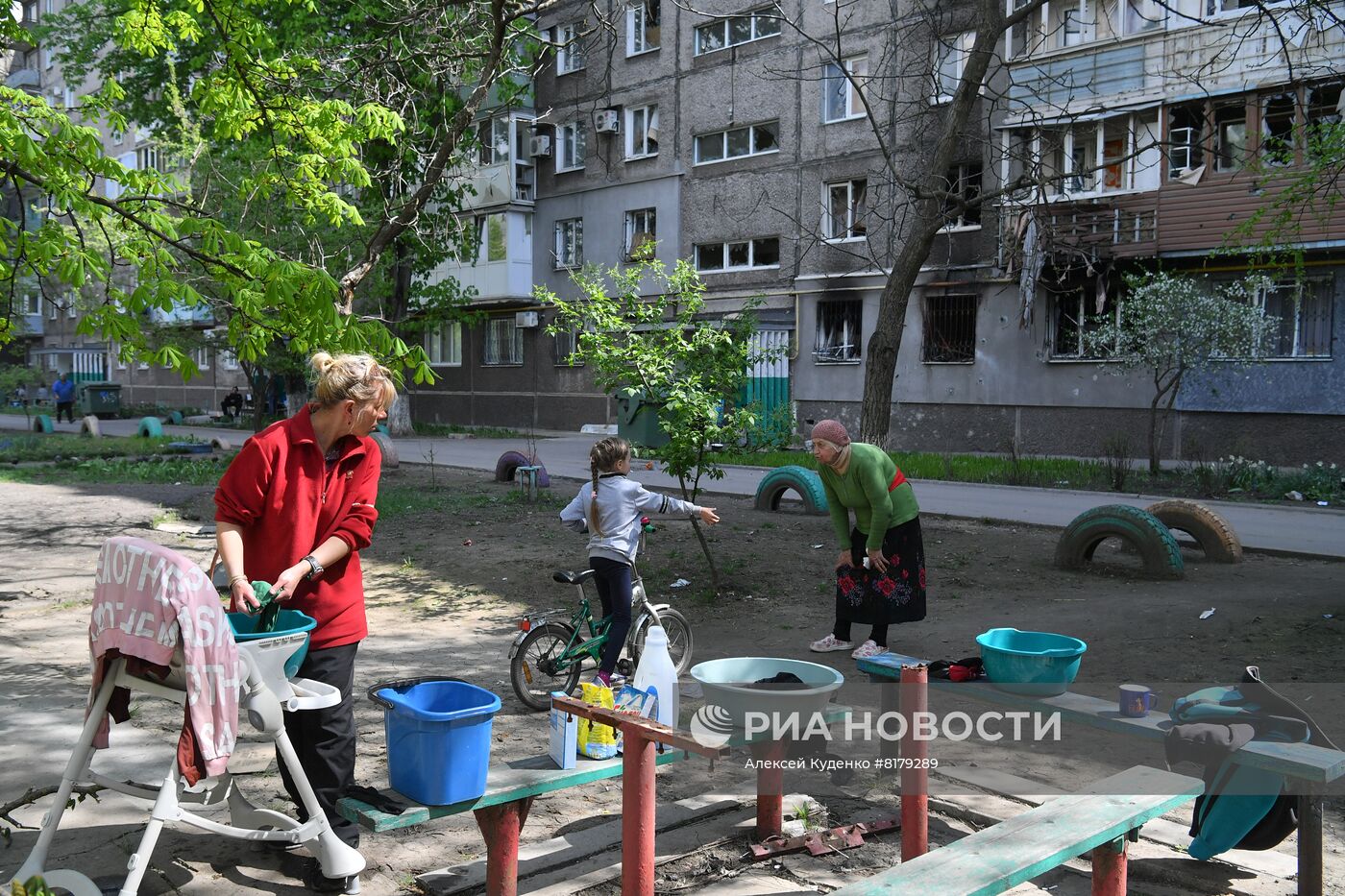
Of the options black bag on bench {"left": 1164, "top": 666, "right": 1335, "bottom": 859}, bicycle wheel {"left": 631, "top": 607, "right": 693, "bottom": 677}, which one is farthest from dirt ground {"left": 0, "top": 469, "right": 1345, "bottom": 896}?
bicycle wheel {"left": 631, "top": 607, "right": 693, "bottom": 677}

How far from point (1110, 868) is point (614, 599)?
3.22 meters

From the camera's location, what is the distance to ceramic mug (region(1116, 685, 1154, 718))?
4.45 m

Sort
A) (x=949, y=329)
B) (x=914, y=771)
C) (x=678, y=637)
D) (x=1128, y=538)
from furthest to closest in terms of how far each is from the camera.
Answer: (x=949, y=329), (x=1128, y=538), (x=678, y=637), (x=914, y=771)

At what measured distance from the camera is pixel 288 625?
12.8 feet

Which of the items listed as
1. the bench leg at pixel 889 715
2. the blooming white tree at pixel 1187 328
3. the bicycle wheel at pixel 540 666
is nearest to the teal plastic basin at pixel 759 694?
the bench leg at pixel 889 715

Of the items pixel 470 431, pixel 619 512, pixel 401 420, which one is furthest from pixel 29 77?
pixel 619 512

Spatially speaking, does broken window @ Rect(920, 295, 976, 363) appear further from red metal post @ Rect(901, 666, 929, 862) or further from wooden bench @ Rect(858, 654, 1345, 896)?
red metal post @ Rect(901, 666, 929, 862)

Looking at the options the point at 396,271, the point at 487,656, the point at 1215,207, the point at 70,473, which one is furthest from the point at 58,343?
the point at 487,656

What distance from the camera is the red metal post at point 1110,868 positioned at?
3590mm

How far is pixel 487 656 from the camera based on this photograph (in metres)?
7.56

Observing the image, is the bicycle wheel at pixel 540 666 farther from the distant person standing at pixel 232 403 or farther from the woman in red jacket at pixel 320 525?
the distant person standing at pixel 232 403

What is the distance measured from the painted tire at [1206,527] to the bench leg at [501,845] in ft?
30.3

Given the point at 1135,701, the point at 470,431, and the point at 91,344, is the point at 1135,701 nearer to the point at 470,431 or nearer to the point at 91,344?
the point at 470,431

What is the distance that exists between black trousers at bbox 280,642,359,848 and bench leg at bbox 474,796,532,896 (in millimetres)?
584
